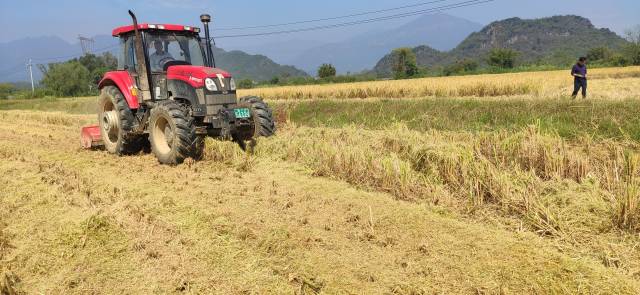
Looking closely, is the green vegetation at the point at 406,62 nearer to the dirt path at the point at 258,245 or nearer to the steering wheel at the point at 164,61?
the steering wheel at the point at 164,61

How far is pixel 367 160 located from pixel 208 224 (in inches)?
94.8

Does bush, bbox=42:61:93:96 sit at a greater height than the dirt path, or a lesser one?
greater

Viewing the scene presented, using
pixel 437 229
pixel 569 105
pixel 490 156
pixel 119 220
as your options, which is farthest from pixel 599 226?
pixel 569 105

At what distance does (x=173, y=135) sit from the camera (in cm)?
641

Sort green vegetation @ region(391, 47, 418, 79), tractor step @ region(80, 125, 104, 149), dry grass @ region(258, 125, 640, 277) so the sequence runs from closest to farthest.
A: dry grass @ region(258, 125, 640, 277) → tractor step @ region(80, 125, 104, 149) → green vegetation @ region(391, 47, 418, 79)

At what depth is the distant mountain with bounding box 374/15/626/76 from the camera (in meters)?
118

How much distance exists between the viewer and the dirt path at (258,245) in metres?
3.00

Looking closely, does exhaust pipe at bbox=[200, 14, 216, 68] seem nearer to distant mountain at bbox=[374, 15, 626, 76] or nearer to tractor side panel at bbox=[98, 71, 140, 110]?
tractor side panel at bbox=[98, 71, 140, 110]

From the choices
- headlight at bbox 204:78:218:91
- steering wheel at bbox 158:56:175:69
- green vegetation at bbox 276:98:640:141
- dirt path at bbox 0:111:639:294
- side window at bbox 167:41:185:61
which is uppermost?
side window at bbox 167:41:185:61

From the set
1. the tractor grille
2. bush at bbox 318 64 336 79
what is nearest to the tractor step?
the tractor grille

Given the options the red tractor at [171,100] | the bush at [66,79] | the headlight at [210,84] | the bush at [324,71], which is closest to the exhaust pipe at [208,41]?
the red tractor at [171,100]

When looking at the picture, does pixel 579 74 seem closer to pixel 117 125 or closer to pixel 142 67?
pixel 142 67

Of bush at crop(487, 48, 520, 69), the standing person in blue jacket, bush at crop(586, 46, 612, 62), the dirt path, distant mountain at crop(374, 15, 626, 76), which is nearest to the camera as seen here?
the dirt path

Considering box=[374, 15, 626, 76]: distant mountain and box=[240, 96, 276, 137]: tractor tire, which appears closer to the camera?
box=[240, 96, 276, 137]: tractor tire
